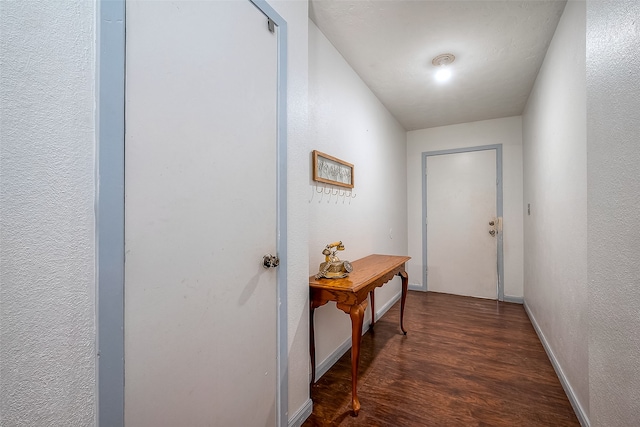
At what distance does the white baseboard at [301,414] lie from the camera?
1.44m

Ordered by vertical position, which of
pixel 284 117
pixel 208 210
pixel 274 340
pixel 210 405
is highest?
pixel 284 117

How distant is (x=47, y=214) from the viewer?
62 centimetres

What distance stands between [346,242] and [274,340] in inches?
46.5

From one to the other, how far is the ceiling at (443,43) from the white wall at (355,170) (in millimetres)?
180

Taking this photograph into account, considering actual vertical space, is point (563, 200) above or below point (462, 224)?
above

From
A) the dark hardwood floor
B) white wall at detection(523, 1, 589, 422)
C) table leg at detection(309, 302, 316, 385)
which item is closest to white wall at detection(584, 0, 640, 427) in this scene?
white wall at detection(523, 1, 589, 422)

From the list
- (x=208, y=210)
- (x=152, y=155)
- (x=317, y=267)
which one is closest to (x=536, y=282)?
(x=317, y=267)

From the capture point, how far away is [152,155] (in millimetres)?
851

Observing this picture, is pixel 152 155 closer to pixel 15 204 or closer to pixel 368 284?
pixel 15 204

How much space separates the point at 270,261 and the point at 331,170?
3.41 ft

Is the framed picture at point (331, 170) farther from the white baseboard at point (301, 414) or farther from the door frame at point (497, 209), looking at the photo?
the door frame at point (497, 209)

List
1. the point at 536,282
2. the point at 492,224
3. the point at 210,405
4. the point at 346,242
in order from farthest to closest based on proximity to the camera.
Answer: the point at 492,224 < the point at 536,282 < the point at 346,242 < the point at 210,405

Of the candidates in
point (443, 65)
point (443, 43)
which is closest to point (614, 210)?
point (443, 43)

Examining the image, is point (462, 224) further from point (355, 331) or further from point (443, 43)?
point (355, 331)
